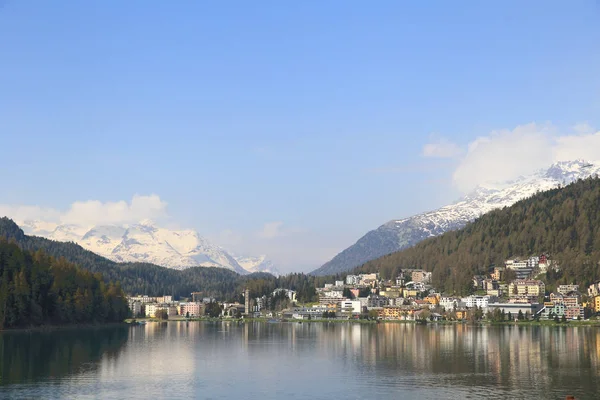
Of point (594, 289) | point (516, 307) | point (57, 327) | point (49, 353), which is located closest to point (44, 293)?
point (57, 327)

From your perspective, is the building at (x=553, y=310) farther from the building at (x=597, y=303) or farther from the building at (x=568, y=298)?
the building at (x=597, y=303)

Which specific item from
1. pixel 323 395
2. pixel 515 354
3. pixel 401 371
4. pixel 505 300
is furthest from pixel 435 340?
pixel 505 300

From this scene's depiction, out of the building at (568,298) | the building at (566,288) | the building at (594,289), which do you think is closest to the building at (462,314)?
the building at (568,298)

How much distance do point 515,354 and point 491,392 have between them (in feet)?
98.1

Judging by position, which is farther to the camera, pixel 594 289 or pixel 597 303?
pixel 594 289

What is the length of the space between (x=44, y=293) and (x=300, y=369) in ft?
234

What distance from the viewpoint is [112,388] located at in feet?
182

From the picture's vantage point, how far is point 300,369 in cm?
7012

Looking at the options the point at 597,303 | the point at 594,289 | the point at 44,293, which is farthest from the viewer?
the point at 594,289

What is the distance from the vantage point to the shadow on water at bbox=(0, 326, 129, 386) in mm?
63156

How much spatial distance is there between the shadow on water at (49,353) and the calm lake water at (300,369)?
4.2 inches

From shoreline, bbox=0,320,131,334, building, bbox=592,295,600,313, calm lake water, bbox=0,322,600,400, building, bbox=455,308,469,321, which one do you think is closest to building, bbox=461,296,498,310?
building, bbox=455,308,469,321

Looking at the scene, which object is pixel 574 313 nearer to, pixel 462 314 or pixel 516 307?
pixel 516 307

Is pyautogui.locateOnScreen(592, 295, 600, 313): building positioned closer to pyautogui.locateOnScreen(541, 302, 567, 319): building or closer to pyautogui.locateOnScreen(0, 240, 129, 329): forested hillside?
pyautogui.locateOnScreen(541, 302, 567, 319): building
